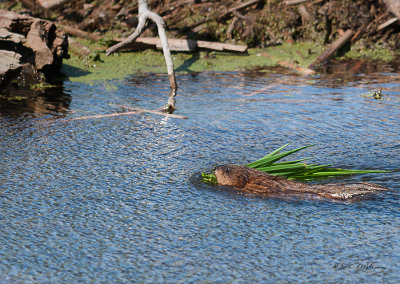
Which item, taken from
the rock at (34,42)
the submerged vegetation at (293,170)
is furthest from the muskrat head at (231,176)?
the rock at (34,42)

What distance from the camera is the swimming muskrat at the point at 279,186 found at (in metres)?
5.23

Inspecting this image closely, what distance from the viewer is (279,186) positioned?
534cm

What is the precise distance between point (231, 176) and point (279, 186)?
0.51 metres

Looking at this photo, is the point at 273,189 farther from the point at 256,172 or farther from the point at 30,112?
the point at 30,112

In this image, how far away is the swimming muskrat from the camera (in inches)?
206

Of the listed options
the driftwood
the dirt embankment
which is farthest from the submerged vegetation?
the dirt embankment

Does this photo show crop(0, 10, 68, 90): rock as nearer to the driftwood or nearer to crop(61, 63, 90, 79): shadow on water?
crop(61, 63, 90, 79): shadow on water

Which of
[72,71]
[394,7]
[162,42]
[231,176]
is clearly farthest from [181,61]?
[231,176]

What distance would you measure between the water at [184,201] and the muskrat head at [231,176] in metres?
0.13

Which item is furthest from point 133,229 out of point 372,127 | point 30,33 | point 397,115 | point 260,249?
point 30,33

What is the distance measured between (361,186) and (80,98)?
20.2 feet

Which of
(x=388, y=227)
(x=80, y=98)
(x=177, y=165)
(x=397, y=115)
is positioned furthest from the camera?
(x=80, y=98)

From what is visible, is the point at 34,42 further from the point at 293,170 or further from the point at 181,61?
the point at 293,170

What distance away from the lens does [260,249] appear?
428cm
